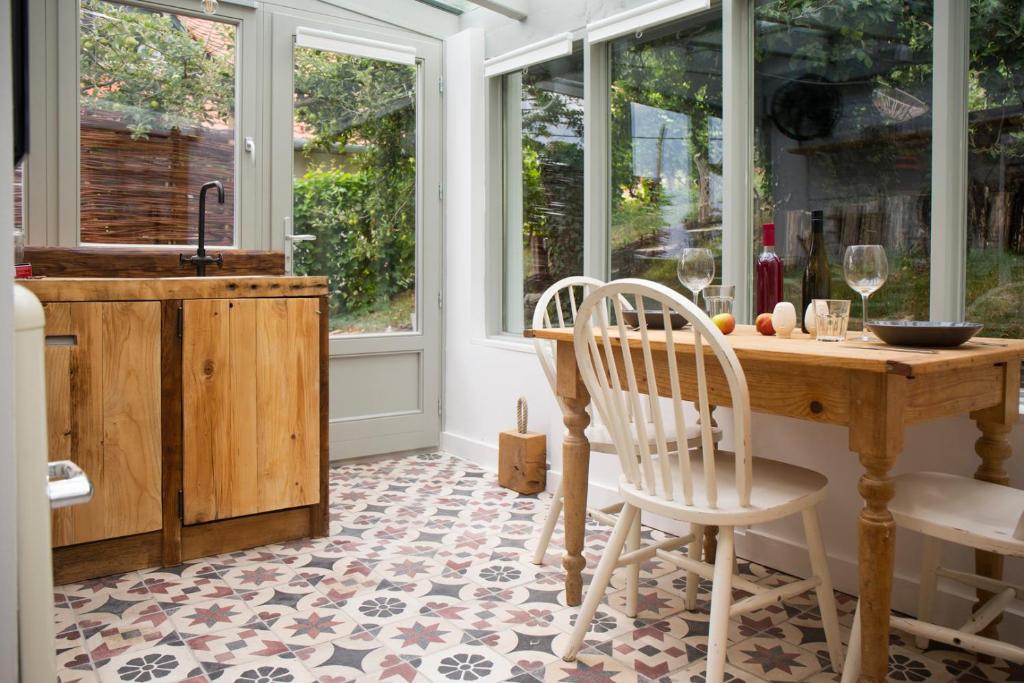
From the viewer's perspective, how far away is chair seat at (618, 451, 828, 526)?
1.72 metres

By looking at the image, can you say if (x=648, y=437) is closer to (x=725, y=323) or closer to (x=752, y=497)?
(x=725, y=323)

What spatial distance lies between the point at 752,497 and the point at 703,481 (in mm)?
135

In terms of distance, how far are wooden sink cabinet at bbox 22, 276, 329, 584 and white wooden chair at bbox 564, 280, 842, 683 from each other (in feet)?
4.31

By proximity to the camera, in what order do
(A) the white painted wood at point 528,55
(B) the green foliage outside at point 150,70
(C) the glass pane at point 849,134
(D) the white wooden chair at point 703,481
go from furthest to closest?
(A) the white painted wood at point 528,55 → (B) the green foliage outside at point 150,70 → (C) the glass pane at point 849,134 → (D) the white wooden chair at point 703,481

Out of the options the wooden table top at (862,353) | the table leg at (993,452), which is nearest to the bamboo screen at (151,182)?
the wooden table top at (862,353)

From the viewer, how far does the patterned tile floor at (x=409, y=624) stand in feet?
6.31

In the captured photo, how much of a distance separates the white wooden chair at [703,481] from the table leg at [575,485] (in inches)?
9.5

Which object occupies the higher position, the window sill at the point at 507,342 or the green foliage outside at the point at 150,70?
the green foliage outside at the point at 150,70

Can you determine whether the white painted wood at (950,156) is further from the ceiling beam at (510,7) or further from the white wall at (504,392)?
the ceiling beam at (510,7)

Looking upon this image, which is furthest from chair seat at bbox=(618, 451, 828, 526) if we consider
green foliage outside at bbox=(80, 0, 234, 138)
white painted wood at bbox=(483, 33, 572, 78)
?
green foliage outside at bbox=(80, 0, 234, 138)

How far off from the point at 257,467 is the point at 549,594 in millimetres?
1110

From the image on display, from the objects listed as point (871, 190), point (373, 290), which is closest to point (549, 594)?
point (871, 190)

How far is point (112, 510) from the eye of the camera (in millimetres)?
2520

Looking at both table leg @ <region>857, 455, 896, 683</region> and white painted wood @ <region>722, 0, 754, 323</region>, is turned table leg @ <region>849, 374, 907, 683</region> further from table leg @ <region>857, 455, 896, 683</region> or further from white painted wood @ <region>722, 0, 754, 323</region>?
white painted wood @ <region>722, 0, 754, 323</region>
